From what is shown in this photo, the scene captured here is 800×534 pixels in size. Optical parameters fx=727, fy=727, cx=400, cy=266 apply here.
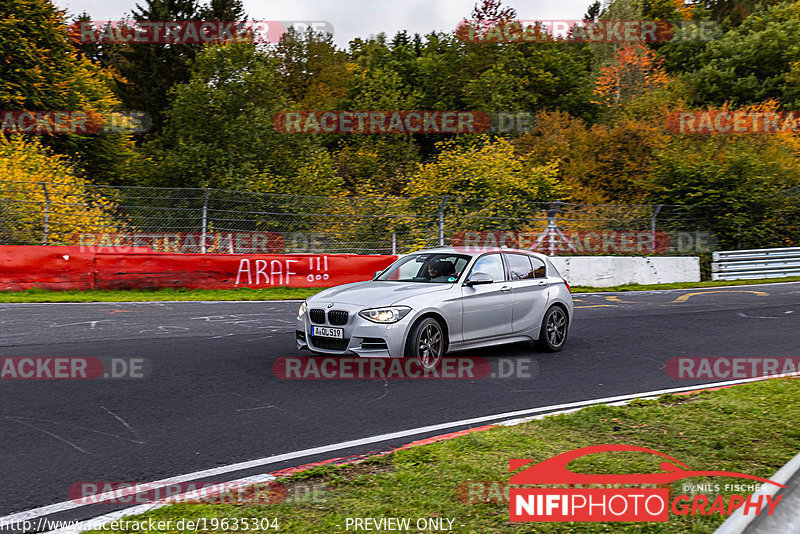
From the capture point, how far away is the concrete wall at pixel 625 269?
2161cm

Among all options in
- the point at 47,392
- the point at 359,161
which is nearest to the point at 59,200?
the point at 47,392

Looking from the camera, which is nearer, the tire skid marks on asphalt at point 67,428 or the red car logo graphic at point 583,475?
the red car logo graphic at point 583,475

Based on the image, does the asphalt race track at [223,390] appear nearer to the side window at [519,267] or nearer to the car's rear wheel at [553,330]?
the car's rear wheel at [553,330]

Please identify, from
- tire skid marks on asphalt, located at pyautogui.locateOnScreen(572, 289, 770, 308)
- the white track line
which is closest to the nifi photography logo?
the white track line

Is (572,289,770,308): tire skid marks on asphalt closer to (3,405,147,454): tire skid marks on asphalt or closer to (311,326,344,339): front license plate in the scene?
(311,326,344,339): front license plate

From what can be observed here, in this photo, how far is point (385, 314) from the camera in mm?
8430

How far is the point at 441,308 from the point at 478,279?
841 mm

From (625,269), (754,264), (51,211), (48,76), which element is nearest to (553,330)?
(625,269)

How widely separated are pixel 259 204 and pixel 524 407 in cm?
1329

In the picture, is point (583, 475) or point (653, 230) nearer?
point (583, 475)

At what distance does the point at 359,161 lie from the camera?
1759 inches

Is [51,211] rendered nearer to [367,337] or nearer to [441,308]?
[367,337]

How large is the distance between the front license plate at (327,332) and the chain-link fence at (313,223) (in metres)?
9.42

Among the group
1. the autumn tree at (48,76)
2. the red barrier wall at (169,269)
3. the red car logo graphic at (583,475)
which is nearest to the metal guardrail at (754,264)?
the red barrier wall at (169,269)
